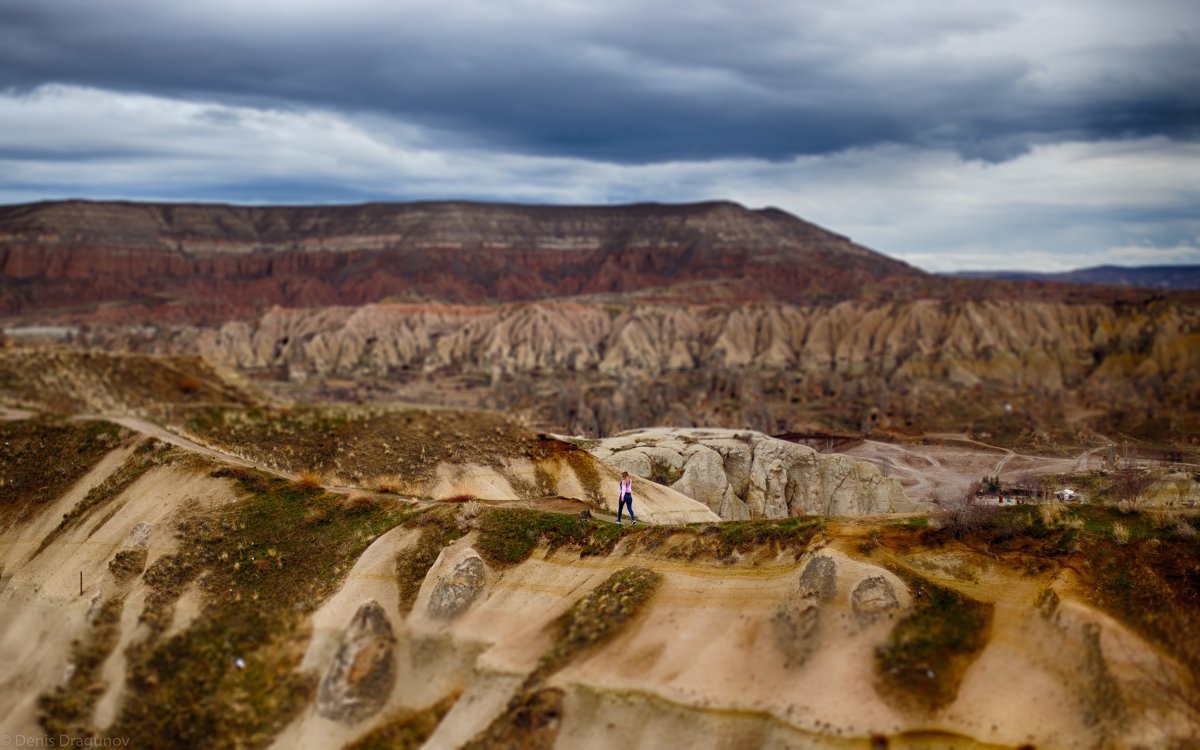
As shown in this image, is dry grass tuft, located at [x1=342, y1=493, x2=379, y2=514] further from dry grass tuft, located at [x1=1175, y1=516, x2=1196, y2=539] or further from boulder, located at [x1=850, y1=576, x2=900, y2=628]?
dry grass tuft, located at [x1=1175, y1=516, x2=1196, y2=539]

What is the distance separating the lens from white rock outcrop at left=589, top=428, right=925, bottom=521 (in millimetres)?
38969

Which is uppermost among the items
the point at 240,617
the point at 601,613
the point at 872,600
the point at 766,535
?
the point at 766,535

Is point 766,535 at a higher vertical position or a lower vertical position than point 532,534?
higher

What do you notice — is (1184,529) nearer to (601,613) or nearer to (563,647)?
(601,613)

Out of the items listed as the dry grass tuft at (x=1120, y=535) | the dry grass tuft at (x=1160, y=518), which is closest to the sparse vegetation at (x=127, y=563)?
the dry grass tuft at (x=1120, y=535)

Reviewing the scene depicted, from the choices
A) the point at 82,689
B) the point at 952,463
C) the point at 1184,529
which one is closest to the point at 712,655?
the point at 1184,529

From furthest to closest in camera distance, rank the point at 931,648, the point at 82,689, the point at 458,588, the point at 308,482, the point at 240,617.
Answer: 1. the point at 308,482
2. the point at 458,588
3. the point at 240,617
4. the point at 82,689
5. the point at 931,648

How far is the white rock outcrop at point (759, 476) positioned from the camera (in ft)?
128

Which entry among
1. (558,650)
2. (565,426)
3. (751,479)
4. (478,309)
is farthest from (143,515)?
(478,309)

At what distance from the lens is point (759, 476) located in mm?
40156

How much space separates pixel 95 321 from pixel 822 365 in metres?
138

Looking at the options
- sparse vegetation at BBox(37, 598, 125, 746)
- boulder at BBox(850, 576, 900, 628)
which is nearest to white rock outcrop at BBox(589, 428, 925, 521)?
boulder at BBox(850, 576, 900, 628)

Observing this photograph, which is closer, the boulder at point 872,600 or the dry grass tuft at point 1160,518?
the boulder at point 872,600

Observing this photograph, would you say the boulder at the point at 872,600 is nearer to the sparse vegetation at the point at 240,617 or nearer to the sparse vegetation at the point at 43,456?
the sparse vegetation at the point at 240,617
